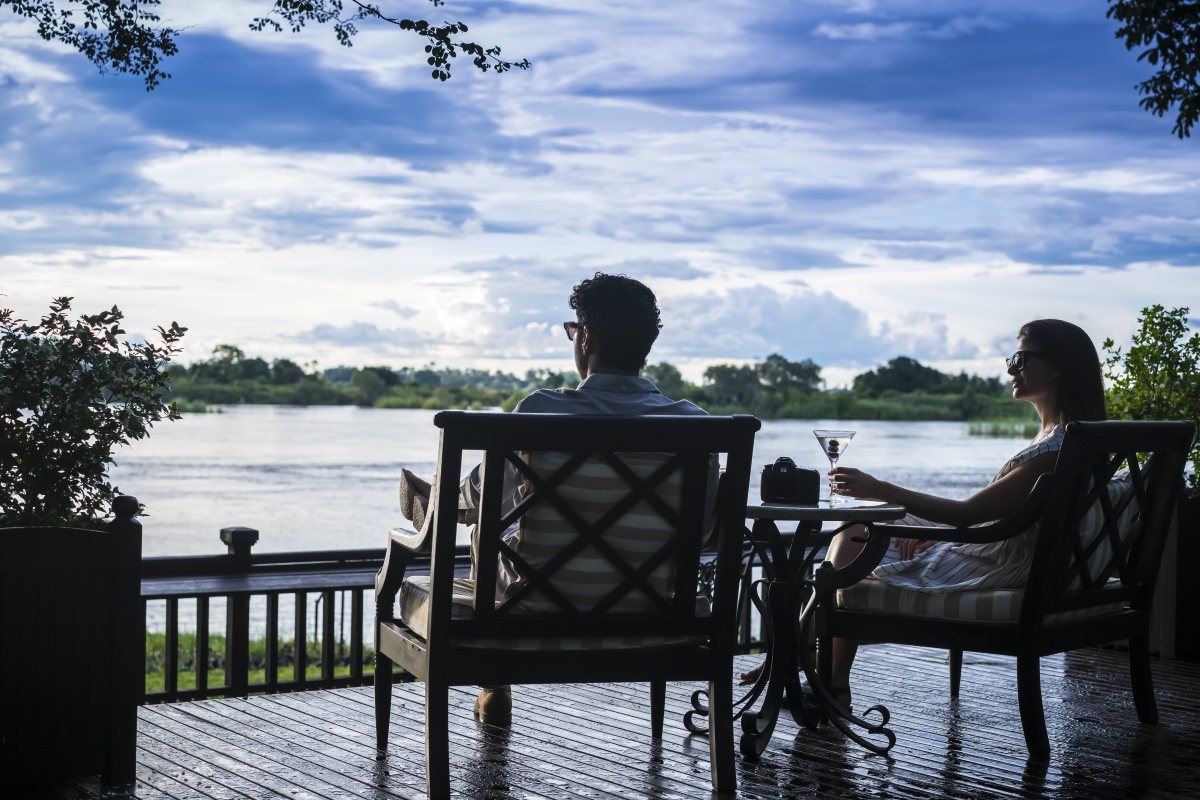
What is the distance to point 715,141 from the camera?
33438 millimetres

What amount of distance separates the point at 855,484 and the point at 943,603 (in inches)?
15.4

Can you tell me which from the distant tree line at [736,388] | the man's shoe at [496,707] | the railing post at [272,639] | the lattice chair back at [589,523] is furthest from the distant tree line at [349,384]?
the lattice chair back at [589,523]

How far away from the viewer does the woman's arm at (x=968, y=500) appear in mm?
3148

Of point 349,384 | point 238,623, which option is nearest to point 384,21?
point 238,623

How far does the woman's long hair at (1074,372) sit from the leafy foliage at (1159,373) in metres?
2.56

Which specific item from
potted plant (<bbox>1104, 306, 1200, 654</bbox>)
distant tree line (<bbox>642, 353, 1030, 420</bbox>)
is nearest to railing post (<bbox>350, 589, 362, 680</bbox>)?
potted plant (<bbox>1104, 306, 1200, 654</bbox>)

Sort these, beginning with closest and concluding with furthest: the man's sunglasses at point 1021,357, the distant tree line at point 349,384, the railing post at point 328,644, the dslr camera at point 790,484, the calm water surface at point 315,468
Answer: the dslr camera at point 790,484
the man's sunglasses at point 1021,357
the railing post at point 328,644
the distant tree line at point 349,384
the calm water surface at point 315,468

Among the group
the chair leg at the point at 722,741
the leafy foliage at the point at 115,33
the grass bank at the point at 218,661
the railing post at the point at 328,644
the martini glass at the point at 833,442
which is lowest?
the grass bank at the point at 218,661

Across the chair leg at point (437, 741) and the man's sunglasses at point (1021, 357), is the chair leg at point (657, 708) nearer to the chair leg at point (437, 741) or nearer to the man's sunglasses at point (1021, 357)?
the chair leg at point (437, 741)

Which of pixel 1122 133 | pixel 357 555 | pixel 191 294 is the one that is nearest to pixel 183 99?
pixel 191 294

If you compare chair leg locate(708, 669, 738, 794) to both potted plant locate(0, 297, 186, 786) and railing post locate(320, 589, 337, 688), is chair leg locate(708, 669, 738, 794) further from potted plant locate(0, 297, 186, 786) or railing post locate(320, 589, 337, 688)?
railing post locate(320, 589, 337, 688)

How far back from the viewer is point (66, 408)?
3.22 meters

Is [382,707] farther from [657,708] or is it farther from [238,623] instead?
[238,623]

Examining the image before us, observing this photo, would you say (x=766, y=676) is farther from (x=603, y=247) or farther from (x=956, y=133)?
(x=603, y=247)
